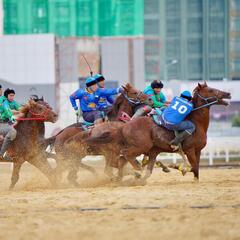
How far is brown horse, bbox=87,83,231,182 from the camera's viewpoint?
1584cm

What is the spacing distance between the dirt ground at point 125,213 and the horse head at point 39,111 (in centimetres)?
225

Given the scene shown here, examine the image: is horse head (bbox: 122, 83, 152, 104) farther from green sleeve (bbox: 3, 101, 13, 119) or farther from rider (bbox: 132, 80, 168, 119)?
green sleeve (bbox: 3, 101, 13, 119)

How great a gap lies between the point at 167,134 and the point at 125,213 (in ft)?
16.2

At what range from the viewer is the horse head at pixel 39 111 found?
16.3 metres

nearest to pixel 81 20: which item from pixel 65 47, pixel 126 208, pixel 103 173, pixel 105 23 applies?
pixel 105 23

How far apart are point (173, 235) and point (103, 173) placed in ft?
25.9

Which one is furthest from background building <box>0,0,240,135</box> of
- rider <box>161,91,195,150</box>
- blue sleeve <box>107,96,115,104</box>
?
rider <box>161,91,195,150</box>

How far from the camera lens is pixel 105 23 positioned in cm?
6456

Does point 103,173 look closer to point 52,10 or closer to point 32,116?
point 32,116

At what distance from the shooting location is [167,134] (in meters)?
15.8

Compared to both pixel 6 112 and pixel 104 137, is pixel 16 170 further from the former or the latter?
pixel 104 137

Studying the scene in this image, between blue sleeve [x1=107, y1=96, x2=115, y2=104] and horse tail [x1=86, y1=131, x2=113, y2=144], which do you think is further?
blue sleeve [x1=107, y1=96, x2=115, y2=104]

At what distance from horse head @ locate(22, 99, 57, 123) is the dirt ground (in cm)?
225

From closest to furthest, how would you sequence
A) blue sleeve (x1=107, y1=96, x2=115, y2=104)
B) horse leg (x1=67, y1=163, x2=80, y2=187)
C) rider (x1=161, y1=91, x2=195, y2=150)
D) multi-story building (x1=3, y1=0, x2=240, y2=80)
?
rider (x1=161, y1=91, x2=195, y2=150)
horse leg (x1=67, y1=163, x2=80, y2=187)
blue sleeve (x1=107, y1=96, x2=115, y2=104)
multi-story building (x1=3, y1=0, x2=240, y2=80)
